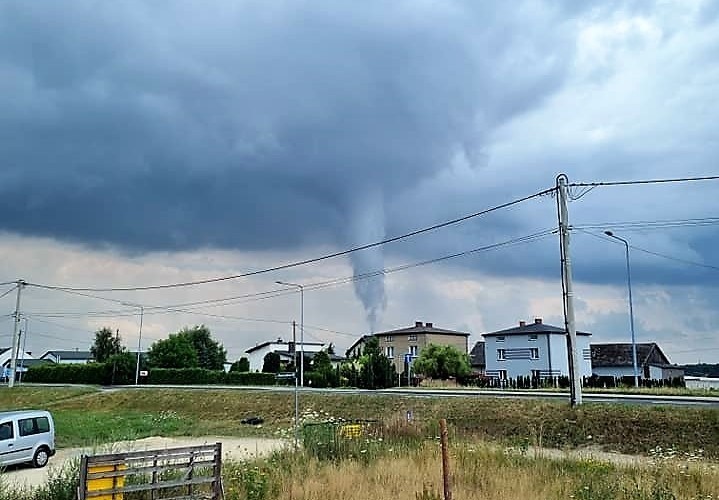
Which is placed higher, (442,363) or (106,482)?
(442,363)

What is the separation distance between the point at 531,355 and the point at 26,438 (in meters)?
55.6

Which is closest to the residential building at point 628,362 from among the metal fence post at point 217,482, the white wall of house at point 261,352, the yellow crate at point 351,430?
the white wall of house at point 261,352

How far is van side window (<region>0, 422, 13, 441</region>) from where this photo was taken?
889 inches

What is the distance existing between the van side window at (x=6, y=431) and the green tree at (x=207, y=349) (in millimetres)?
90117

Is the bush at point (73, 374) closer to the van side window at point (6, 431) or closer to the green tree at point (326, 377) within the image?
the green tree at point (326, 377)

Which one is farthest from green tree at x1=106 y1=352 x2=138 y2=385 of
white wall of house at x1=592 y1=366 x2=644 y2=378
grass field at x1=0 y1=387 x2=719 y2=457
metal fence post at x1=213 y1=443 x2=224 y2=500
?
metal fence post at x1=213 y1=443 x2=224 y2=500

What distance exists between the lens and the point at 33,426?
23812 mm

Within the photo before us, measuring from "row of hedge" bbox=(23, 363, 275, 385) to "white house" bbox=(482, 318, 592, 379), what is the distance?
78.9 feet

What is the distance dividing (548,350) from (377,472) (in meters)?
59.5

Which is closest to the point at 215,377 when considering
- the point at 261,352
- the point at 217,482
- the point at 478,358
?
the point at 478,358

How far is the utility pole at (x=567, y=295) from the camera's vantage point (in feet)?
81.8

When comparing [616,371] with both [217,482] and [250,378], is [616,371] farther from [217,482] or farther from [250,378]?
[217,482]

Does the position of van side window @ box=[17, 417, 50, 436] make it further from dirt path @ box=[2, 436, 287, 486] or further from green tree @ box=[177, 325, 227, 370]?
green tree @ box=[177, 325, 227, 370]

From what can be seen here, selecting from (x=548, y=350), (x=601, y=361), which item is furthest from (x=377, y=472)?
(x=601, y=361)
